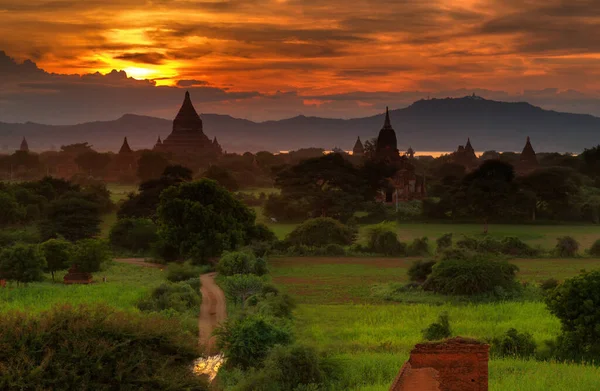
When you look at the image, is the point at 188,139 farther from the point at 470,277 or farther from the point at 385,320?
the point at 385,320

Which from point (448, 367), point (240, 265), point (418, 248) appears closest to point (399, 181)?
point (418, 248)

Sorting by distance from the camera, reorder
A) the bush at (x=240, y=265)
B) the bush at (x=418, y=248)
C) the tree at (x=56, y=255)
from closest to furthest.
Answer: the tree at (x=56, y=255)
the bush at (x=240, y=265)
the bush at (x=418, y=248)

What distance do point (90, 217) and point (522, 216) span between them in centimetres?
3301

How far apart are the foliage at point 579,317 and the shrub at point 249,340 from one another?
7997mm

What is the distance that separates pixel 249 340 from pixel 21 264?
16.2 m

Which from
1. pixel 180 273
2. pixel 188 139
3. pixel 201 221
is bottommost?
pixel 180 273

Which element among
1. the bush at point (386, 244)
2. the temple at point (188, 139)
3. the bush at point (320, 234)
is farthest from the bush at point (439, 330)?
the temple at point (188, 139)

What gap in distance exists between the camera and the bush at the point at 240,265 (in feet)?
116

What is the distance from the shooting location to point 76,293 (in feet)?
97.7

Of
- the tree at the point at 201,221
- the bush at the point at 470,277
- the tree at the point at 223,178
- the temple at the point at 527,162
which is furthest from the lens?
the temple at the point at 527,162

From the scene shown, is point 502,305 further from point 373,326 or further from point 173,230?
point 173,230

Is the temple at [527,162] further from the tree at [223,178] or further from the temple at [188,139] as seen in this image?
the temple at [188,139]

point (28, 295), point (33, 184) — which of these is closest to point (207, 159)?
point (33, 184)

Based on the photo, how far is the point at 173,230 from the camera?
40.4 m
